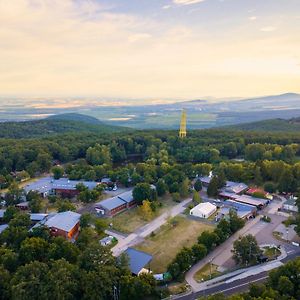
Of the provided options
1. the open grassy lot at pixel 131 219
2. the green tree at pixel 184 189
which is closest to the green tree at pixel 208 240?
the open grassy lot at pixel 131 219

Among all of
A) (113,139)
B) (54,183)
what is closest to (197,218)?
(54,183)

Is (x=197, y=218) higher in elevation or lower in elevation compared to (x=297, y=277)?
lower

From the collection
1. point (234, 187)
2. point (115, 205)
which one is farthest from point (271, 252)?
point (115, 205)

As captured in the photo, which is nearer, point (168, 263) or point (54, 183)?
point (168, 263)

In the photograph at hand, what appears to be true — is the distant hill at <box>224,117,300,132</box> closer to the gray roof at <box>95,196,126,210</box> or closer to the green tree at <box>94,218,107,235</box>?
the gray roof at <box>95,196,126,210</box>

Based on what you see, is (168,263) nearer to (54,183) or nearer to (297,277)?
(297,277)

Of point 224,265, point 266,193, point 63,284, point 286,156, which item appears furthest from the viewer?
point 286,156

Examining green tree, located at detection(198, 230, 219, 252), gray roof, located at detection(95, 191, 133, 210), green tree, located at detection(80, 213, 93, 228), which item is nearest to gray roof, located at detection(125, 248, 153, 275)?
green tree, located at detection(198, 230, 219, 252)
